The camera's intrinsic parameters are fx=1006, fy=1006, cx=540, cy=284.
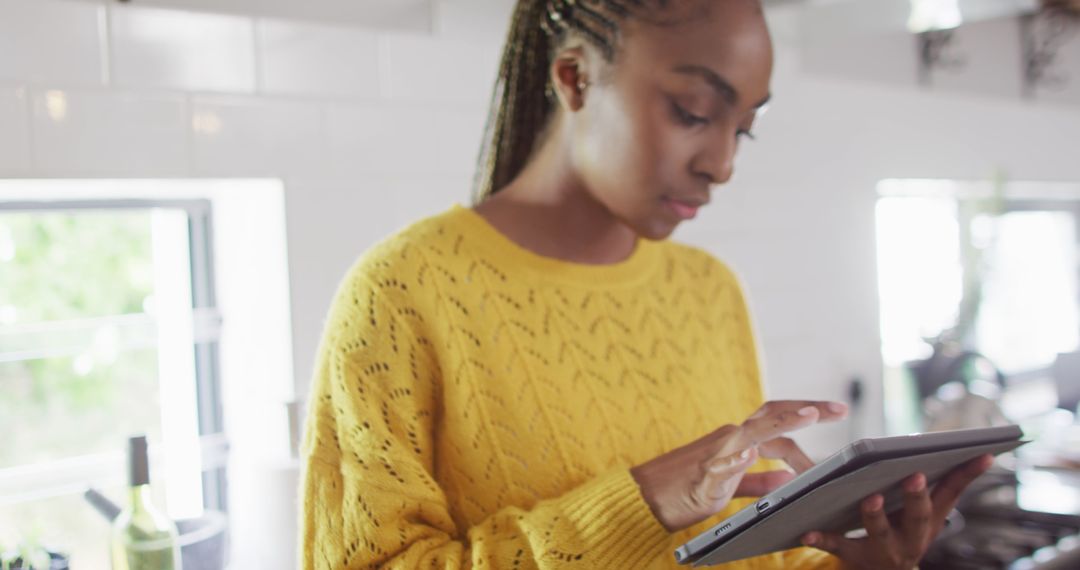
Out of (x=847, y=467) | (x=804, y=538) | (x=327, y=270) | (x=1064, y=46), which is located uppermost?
(x=1064, y=46)

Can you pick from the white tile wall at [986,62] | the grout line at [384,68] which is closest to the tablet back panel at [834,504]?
the grout line at [384,68]

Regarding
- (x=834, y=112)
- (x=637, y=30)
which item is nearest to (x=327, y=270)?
(x=637, y=30)

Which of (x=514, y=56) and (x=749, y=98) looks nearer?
(x=749, y=98)

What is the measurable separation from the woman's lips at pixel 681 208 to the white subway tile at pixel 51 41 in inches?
25.4

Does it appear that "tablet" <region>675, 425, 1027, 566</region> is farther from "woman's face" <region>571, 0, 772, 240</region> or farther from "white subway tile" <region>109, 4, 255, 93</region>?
"white subway tile" <region>109, 4, 255, 93</region>

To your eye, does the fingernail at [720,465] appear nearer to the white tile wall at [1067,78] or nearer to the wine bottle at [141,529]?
the wine bottle at [141,529]

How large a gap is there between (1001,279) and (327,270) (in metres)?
2.45

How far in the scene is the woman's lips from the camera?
2.67ft

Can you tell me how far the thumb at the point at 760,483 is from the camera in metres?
0.84

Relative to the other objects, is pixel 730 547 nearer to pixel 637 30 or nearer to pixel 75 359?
pixel 637 30

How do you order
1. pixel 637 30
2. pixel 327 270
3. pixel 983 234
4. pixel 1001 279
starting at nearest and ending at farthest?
pixel 637 30 → pixel 327 270 → pixel 983 234 → pixel 1001 279

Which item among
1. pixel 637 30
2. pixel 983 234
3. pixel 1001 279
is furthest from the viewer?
pixel 1001 279

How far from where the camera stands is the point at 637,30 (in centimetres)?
80

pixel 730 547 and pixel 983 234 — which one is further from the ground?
pixel 983 234
